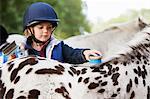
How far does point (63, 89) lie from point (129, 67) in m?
0.57

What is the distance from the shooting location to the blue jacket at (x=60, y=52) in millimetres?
4621

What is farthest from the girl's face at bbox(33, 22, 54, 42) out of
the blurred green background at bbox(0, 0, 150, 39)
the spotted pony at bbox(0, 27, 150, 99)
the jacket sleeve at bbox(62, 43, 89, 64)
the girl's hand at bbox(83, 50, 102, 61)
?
the blurred green background at bbox(0, 0, 150, 39)

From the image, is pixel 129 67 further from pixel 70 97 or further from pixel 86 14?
pixel 86 14

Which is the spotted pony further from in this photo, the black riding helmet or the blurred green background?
the blurred green background

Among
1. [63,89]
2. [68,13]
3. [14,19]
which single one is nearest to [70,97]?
[63,89]

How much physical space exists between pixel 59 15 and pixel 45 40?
16.8 meters

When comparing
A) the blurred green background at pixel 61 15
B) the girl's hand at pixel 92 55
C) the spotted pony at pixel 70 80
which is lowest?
the spotted pony at pixel 70 80

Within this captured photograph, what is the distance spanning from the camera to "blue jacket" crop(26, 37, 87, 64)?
4.62m

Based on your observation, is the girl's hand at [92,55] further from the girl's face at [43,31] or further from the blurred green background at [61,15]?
the blurred green background at [61,15]

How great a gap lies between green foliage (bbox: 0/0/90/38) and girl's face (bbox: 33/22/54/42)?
11717 millimetres

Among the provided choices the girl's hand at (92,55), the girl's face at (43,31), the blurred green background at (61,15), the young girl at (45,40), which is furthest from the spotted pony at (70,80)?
the blurred green background at (61,15)

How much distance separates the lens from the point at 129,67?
13.8ft

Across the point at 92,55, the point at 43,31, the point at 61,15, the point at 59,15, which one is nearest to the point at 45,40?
the point at 43,31

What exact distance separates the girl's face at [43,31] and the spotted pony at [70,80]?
626 millimetres
